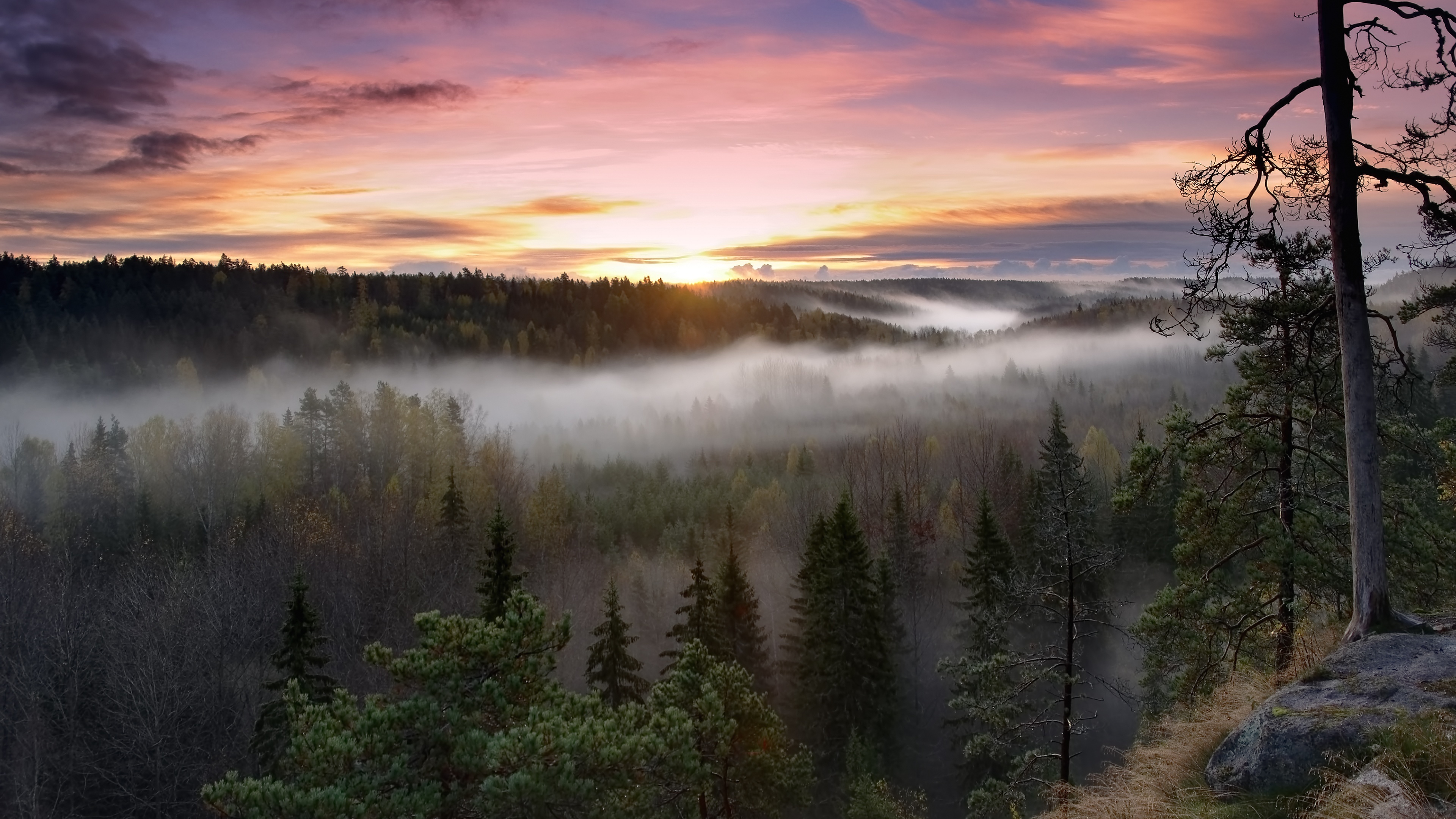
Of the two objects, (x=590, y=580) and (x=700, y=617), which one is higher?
(x=700, y=617)

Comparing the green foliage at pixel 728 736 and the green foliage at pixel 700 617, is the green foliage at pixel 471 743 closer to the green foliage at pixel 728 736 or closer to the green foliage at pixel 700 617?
the green foliage at pixel 728 736

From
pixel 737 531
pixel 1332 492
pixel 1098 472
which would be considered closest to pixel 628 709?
pixel 1332 492

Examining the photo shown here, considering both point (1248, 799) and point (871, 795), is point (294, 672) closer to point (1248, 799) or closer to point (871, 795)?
point (871, 795)

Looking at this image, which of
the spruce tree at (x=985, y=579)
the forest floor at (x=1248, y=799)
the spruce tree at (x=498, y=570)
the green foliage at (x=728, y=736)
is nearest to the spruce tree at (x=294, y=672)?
the spruce tree at (x=498, y=570)

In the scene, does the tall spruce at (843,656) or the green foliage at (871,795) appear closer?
the green foliage at (871,795)

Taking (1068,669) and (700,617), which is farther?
(700,617)

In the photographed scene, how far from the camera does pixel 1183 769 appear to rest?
9.46 meters

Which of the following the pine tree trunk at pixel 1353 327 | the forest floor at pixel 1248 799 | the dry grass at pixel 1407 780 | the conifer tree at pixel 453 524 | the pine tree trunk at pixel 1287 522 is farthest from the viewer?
the conifer tree at pixel 453 524

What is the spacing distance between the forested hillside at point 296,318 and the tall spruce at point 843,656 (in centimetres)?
9832

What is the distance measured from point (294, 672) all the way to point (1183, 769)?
23309 millimetres

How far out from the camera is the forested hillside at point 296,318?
346 ft

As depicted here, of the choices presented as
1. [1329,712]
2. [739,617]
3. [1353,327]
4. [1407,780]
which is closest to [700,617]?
[739,617]

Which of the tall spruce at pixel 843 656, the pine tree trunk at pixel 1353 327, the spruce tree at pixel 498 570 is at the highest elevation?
the pine tree trunk at pixel 1353 327

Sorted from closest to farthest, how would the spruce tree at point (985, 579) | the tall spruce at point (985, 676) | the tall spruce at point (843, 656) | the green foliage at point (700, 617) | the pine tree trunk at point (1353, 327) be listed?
the pine tree trunk at point (1353, 327)
the tall spruce at point (985, 676)
the green foliage at point (700, 617)
the spruce tree at point (985, 579)
the tall spruce at point (843, 656)
